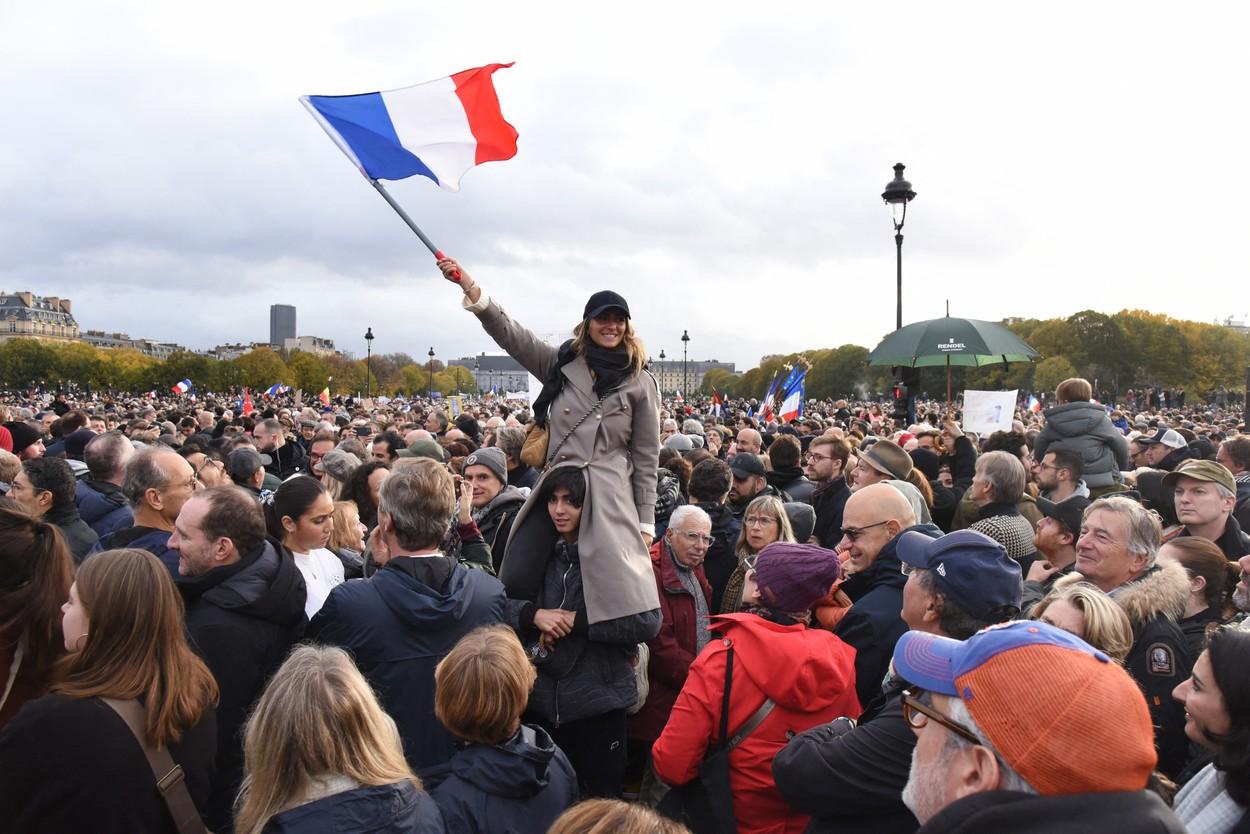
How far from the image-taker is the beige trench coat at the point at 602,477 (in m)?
3.82

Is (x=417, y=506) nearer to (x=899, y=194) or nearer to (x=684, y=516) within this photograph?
(x=684, y=516)

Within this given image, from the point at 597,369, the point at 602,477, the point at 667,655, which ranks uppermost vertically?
the point at 597,369

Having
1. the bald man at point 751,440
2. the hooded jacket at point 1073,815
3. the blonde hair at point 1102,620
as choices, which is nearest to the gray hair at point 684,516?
the blonde hair at point 1102,620

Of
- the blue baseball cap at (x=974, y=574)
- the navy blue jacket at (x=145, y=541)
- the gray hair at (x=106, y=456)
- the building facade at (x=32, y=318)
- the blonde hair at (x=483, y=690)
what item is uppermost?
the building facade at (x=32, y=318)

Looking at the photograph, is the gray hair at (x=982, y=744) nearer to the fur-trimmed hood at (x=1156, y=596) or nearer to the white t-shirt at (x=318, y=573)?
the fur-trimmed hood at (x=1156, y=596)

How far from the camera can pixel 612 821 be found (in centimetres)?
196

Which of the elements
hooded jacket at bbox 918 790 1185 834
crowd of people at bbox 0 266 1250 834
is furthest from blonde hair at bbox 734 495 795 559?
hooded jacket at bbox 918 790 1185 834

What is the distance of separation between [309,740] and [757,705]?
163cm

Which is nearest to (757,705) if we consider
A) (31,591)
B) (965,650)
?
(965,650)

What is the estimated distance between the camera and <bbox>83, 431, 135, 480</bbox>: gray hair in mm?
6254

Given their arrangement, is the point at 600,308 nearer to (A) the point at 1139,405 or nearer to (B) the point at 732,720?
(B) the point at 732,720

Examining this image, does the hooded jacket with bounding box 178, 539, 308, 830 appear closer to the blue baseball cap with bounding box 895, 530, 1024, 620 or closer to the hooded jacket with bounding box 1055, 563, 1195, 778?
the blue baseball cap with bounding box 895, 530, 1024, 620

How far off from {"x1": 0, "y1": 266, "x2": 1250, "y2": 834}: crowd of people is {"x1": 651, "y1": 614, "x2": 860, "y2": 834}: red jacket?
0.01 meters

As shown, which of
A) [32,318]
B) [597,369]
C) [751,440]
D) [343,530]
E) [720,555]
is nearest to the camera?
[597,369]
